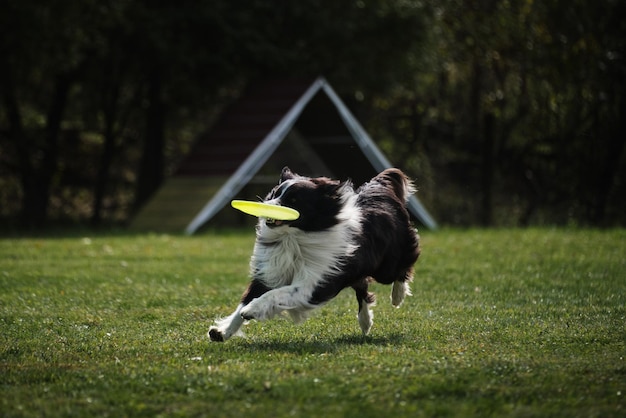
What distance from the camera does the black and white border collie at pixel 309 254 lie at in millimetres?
7062

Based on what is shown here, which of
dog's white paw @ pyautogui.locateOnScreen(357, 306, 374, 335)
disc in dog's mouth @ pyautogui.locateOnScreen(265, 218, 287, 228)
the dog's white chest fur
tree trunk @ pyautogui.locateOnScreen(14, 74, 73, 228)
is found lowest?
tree trunk @ pyautogui.locateOnScreen(14, 74, 73, 228)

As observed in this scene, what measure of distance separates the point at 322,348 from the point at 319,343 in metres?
0.23

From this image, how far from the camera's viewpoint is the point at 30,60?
21.4m

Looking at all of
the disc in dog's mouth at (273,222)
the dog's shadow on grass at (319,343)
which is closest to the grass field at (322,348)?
the dog's shadow on grass at (319,343)

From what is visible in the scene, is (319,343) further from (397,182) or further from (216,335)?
(397,182)

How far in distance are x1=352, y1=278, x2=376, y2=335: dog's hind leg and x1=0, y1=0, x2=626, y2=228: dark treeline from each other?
1478cm

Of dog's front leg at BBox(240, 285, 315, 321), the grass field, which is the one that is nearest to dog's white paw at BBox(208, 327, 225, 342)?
the grass field

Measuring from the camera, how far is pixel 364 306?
7.66 metres

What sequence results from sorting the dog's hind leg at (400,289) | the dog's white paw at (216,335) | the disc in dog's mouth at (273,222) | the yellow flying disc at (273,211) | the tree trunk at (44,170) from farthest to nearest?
the tree trunk at (44,170) < the dog's hind leg at (400,289) < the disc in dog's mouth at (273,222) < the dog's white paw at (216,335) < the yellow flying disc at (273,211)

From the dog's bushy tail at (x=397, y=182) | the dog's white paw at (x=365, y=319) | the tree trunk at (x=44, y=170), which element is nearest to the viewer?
the dog's white paw at (x=365, y=319)

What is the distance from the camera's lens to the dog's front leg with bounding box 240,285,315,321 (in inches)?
271

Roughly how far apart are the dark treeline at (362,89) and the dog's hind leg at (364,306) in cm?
1478

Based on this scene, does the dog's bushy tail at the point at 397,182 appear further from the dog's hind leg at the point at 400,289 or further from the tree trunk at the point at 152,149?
the tree trunk at the point at 152,149

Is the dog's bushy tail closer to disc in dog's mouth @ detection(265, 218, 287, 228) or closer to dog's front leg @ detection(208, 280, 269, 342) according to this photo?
disc in dog's mouth @ detection(265, 218, 287, 228)
